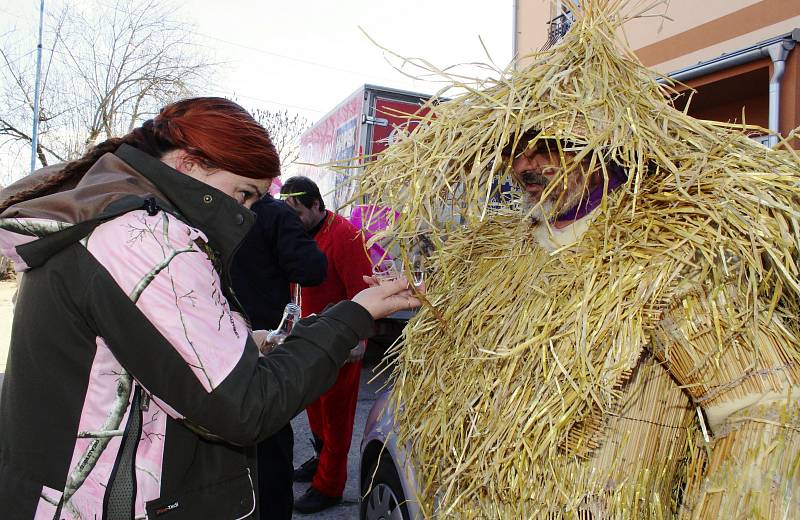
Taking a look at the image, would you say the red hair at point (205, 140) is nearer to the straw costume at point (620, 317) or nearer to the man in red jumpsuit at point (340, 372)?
the straw costume at point (620, 317)

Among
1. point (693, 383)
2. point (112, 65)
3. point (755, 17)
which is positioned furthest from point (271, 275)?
point (112, 65)

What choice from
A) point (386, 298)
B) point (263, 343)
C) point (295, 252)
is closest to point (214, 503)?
point (386, 298)

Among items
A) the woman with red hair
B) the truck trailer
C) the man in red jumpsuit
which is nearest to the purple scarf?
the woman with red hair

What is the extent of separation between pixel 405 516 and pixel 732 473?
150cm

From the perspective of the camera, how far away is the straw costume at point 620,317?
145 cm

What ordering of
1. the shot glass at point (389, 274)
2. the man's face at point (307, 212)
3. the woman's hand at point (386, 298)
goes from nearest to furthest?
the woman's hand at point (386, 298), the shot glass at point (389, 274), the man's face at point (307, 212)

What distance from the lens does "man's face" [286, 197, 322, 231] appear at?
14.1ft

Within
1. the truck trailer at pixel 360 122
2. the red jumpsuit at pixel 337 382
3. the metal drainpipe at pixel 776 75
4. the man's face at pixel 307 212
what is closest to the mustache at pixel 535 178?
the red jumpsuit at pixel 337 382

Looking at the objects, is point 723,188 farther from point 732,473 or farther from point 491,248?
point 491,248

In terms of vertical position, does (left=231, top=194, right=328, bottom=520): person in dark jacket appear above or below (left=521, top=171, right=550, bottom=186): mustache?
below

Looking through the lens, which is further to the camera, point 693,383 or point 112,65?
point 112,65

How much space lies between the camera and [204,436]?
154cm

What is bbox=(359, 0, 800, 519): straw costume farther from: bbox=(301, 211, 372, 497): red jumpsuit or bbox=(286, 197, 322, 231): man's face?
bbox=(286, 197, 322, 231): man's face

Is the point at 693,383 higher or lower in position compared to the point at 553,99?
lower
